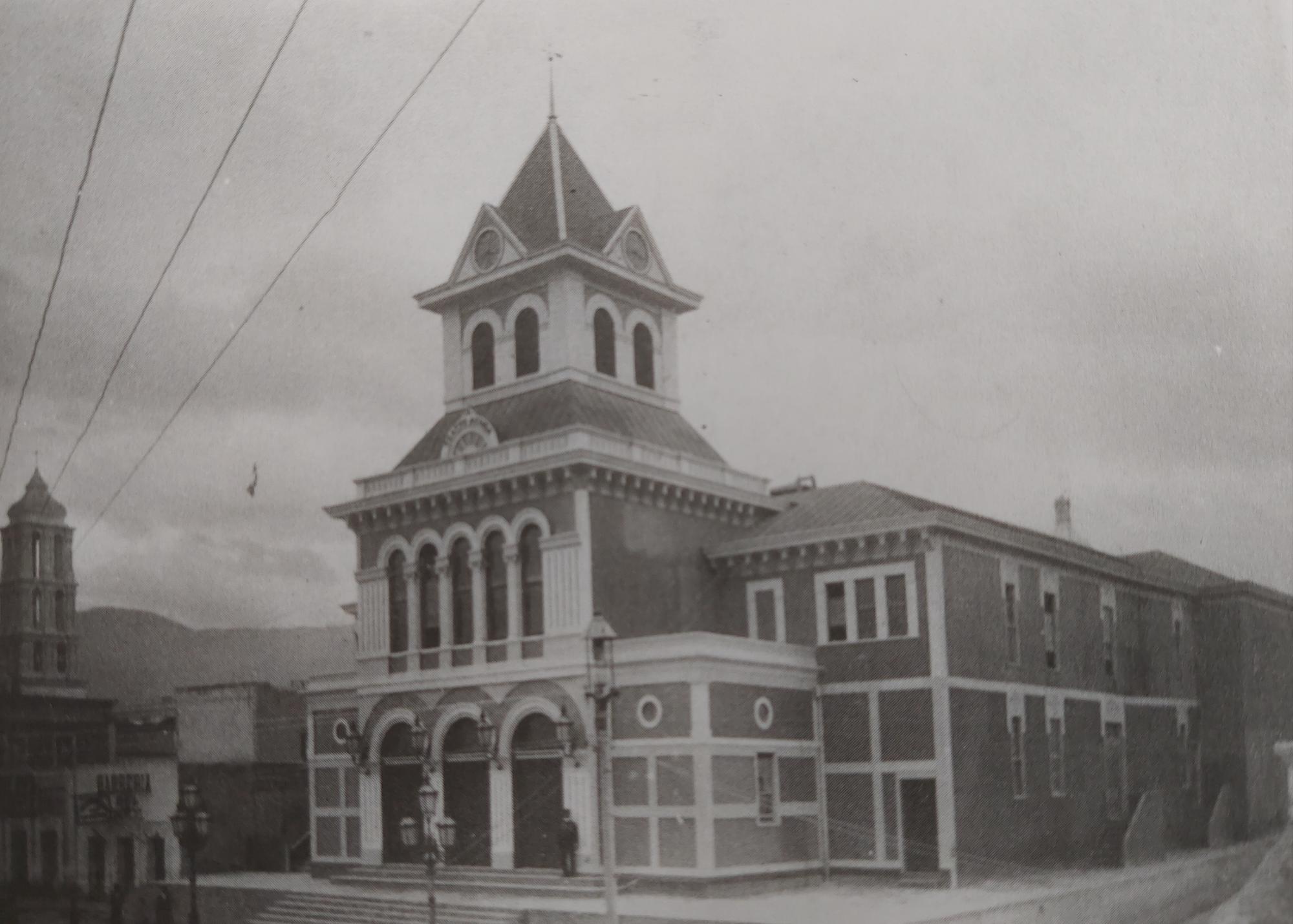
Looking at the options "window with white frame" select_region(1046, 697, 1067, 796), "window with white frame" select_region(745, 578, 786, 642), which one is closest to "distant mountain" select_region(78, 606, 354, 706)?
"window with white frame" select_region(745, 578, 786, 642)

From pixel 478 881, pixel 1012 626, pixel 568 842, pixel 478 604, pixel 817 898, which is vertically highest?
pixel 478 604

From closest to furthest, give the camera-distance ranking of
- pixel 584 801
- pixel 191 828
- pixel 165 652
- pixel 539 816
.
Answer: pixel 191 828
pixel 165 652
pixel 584 801
pixel 539 816

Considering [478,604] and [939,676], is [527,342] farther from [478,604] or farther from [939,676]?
[939,676]

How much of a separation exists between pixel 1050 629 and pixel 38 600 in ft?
24.2

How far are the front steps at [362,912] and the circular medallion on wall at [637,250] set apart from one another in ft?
13.2

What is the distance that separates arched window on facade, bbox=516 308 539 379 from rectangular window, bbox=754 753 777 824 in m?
3.20

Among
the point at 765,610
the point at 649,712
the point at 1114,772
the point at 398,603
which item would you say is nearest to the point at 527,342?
the point at 398,603

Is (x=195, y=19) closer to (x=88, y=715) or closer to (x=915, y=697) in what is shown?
(x=88, y=715)

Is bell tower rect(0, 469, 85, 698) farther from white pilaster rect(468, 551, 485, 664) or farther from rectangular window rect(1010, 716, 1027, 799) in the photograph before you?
rectangular window rect(1010, 716, 1027, 799)

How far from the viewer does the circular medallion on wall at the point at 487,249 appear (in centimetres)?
876

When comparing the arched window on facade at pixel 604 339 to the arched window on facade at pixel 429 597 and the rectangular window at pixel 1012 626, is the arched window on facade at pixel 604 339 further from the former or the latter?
the rectangular window at pixel 1012 626

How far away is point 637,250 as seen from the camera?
343 inches

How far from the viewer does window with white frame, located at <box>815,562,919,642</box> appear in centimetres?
1136

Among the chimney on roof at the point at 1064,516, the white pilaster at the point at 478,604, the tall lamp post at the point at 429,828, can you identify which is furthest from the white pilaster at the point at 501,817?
the chimney on roof at the point at 1064,516
